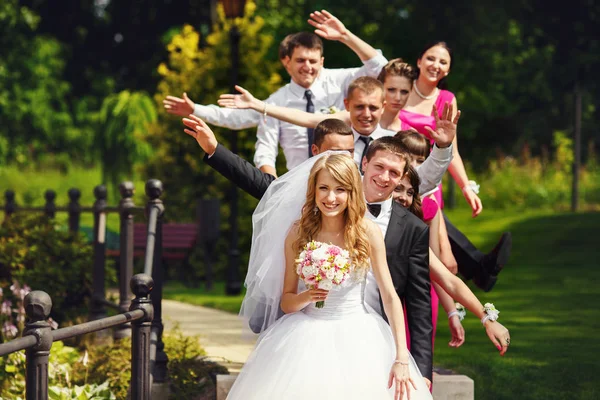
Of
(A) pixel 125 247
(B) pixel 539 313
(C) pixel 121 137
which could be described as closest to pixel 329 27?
(A) pixel 125 247

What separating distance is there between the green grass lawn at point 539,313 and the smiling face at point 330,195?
2.99 meters

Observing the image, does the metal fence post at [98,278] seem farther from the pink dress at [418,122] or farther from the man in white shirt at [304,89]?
the pink dress at [418,122]

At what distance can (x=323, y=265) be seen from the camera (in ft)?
15.1

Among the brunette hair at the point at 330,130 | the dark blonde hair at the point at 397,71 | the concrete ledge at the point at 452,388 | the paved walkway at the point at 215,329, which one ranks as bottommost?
the paved walkway at the point at 215,329

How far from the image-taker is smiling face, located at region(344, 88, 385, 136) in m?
5.80

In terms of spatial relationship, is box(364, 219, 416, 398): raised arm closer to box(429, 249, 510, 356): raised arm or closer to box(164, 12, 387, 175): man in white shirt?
box(429, 249, 510, 356): raised arm

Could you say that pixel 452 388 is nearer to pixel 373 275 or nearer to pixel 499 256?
pixel 499 256

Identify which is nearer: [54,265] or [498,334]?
[498,334]

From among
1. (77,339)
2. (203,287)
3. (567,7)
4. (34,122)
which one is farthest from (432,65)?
(34,122)

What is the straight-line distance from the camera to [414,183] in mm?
5480

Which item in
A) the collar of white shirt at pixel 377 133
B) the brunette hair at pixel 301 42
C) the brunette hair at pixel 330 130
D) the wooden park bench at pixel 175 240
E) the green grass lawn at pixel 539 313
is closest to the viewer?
the brunette hair at pixel 330 130

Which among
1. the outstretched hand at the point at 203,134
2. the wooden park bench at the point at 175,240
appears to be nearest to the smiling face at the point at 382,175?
the outstretched hand at the point at 203,134

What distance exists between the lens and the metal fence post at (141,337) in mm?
5312

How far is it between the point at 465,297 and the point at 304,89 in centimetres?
225
